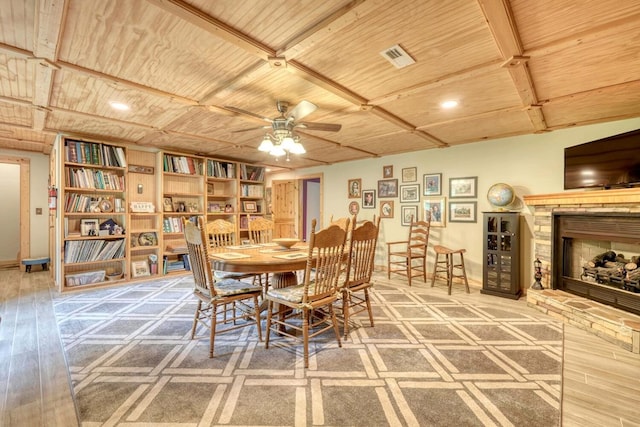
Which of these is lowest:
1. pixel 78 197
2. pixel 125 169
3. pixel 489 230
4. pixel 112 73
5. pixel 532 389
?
pixel 532 389

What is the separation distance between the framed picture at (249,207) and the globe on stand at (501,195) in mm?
4362

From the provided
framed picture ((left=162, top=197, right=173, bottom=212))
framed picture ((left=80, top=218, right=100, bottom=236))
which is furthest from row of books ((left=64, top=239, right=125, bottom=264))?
framed picture ((left=162, top=197, right=173, bottom=212))

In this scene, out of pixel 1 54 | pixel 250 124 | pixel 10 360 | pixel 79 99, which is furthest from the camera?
pixel 250 124

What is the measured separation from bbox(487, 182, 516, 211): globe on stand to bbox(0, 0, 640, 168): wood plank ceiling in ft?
2.67

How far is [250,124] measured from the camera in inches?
140

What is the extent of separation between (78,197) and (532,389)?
548cm

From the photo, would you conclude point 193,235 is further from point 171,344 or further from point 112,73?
point 112,73

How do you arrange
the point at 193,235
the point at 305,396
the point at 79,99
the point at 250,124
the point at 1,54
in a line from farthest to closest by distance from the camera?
the point at 250,124, the point at 79,99, the point at 193,235, the point at 1,54, the point at 305,396

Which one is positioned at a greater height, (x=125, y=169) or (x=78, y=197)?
(x=125, y=169)

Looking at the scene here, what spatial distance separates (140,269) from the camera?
4582 mm

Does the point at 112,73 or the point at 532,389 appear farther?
the point at 112,73

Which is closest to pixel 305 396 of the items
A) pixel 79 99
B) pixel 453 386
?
pixel 453 386

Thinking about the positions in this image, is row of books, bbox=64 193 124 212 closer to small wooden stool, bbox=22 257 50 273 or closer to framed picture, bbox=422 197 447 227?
small wooden stool, bbox=22 257 50 273

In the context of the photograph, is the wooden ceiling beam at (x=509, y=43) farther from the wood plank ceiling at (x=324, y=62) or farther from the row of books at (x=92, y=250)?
the row of books at (x=92, y=250)
